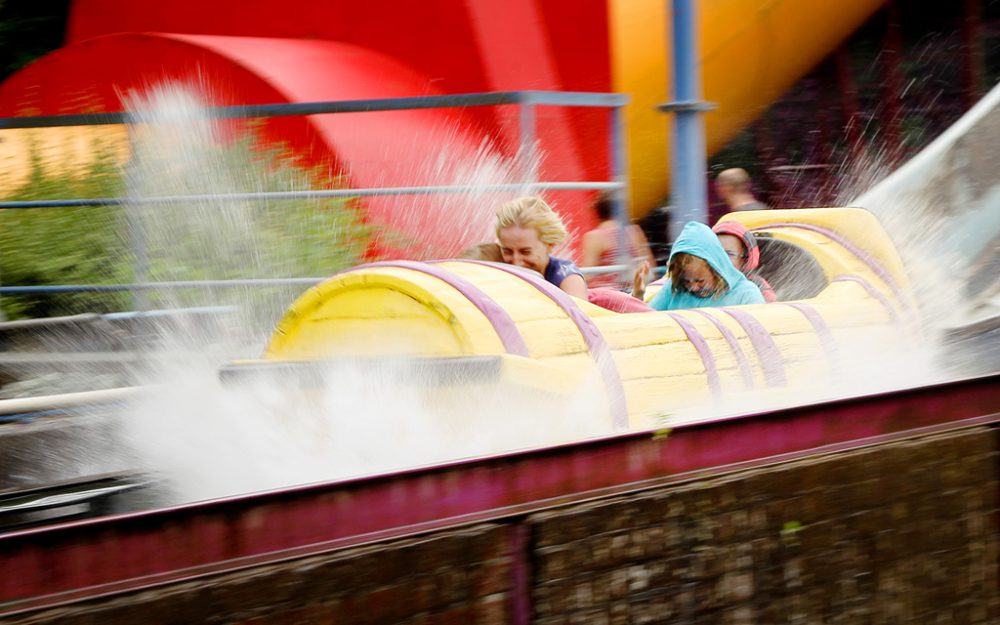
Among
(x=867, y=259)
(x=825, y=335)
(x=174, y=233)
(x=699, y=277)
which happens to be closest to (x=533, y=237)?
(x=699, y=277)

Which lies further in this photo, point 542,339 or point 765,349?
point 765,349

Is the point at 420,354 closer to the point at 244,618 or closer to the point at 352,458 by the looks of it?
the point at 352,458

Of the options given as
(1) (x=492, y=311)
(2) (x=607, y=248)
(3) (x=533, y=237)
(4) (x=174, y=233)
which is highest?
(4) (x=174, y=233)

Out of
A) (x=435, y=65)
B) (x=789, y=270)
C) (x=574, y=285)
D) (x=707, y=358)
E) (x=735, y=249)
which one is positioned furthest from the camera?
(x=435, y=65)

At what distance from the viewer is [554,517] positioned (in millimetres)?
1626

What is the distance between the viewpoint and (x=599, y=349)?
284 centimetres

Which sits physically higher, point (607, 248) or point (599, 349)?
point (607, 248)

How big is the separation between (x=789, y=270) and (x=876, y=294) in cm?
59

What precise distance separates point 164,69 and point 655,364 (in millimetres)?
4302

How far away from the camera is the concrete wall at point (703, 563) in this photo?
1.41 m

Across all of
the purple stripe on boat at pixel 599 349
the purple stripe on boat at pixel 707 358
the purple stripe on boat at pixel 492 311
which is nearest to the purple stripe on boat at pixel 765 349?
the purple stripe on boat at pixel 707 358

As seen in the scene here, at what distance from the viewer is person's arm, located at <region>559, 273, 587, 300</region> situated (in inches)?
142

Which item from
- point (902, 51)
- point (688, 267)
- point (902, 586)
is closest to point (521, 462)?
point (902, 586)

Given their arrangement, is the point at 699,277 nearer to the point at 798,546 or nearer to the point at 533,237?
the point at 533,237
